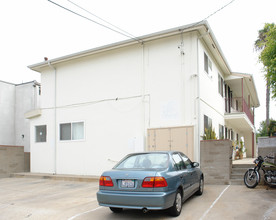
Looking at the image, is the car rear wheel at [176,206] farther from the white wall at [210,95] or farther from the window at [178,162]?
the white wall at [210,95]

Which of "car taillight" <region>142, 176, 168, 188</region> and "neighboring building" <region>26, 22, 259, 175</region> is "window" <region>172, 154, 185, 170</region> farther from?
"neighboring building" <region>26, 22, 259, 175</region>

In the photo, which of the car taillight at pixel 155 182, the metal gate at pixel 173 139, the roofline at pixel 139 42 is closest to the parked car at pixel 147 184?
the car taillight at pixel 155 182

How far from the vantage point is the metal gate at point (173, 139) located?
1059 cm

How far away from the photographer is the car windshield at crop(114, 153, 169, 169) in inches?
242

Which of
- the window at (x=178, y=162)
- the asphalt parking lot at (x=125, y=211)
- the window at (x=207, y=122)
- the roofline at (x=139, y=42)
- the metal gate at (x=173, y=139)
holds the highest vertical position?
the roofline at (x=139, y=42)

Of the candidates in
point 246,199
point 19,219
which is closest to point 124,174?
point 19,219

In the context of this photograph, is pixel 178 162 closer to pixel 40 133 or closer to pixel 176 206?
pixel 176 206

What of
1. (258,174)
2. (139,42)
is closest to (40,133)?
(139,42)

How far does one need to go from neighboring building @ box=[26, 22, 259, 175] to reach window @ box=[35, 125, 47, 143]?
0.05 m

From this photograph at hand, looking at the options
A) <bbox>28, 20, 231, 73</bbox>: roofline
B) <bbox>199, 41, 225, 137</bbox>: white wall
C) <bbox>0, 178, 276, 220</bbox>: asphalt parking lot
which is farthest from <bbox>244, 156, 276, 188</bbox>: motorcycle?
<bbox>28, 20, 231, 73</bbox>: roofline

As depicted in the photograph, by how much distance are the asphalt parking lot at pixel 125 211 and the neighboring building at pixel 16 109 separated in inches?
482

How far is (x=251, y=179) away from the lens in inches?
349

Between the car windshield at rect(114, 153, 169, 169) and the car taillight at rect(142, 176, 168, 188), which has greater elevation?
the car windshield at rect(114, 153, 169, 169)

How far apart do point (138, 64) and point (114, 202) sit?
7.76 meters
